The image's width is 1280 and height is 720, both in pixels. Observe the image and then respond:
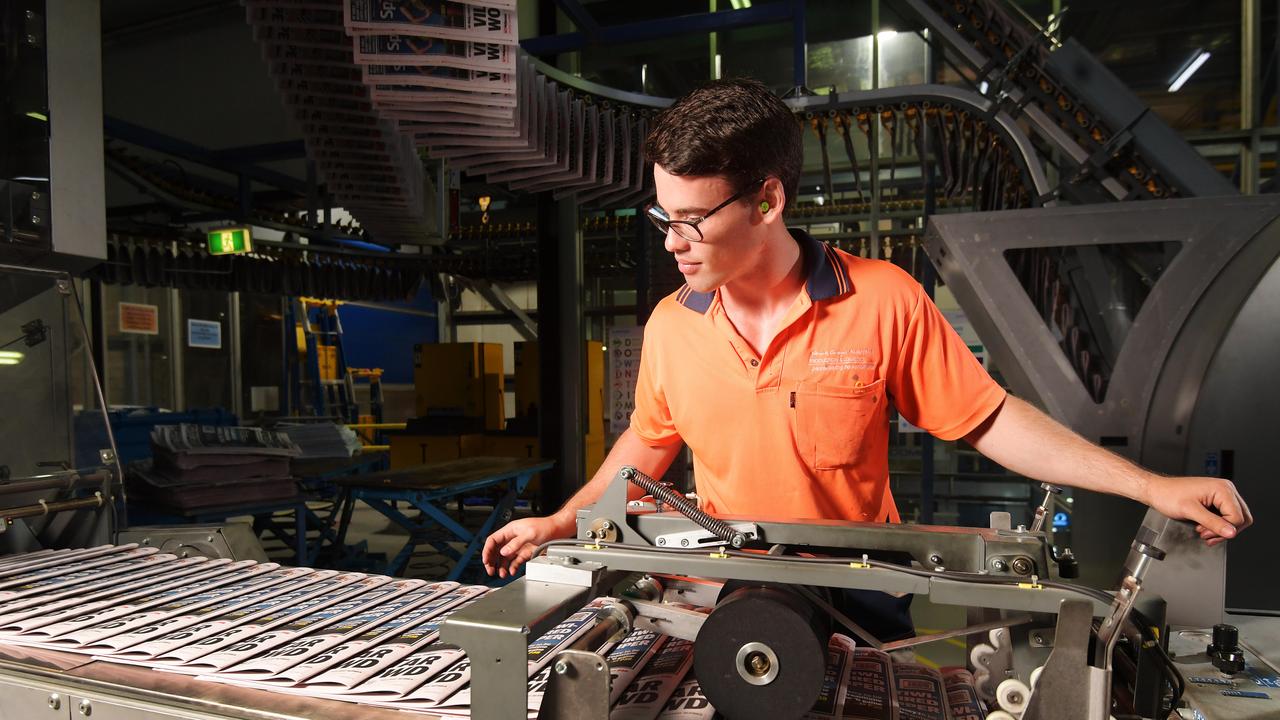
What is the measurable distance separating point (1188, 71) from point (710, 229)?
675cm

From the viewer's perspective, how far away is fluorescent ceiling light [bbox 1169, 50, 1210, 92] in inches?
233

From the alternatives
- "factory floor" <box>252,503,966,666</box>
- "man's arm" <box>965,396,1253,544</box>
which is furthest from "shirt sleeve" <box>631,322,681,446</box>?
"factory floor" <box>252,503,966,666</box>

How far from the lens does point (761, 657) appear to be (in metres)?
0.94

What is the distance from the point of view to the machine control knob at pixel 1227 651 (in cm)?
145

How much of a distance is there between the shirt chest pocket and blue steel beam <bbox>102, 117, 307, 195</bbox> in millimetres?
5858

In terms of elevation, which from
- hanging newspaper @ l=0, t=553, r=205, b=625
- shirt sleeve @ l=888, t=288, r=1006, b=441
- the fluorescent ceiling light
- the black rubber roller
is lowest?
hanging newspaper @ l=0, t=553, r=205, b=625

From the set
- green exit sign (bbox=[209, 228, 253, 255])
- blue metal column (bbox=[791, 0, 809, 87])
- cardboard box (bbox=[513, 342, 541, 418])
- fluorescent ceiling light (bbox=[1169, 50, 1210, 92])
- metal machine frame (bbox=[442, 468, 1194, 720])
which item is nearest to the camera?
metal machine frame (bbox=[442, 468, 1194, 720])

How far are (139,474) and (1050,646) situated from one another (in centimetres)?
453

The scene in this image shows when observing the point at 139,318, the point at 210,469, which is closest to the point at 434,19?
the point at 210,469

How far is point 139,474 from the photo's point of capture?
4016mm

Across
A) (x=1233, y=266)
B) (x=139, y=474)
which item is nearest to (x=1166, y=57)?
(x=1233, y=266)

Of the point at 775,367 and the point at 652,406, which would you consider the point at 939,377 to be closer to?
the point at 775,367

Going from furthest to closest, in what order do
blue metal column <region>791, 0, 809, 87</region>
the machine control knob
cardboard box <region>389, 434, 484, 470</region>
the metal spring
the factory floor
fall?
cardboard box <region>389, 434, 484, 470</region>, blue metal column <region>791, 0, 809, 87</region>, the factory floor, the machine control knob, the metal spring

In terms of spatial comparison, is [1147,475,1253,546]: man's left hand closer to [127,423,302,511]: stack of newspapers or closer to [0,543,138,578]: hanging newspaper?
[0,543,138,578]: hanging newspaper
